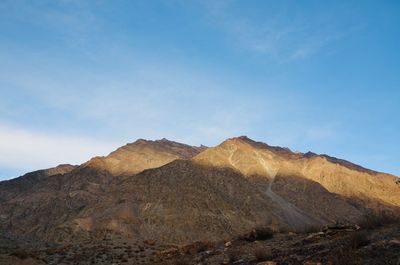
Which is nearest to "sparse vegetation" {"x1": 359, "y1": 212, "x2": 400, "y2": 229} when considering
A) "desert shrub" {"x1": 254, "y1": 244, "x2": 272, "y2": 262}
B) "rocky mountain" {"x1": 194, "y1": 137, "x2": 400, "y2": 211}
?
"desert shrub" {"x1": 254, "y1": 244, "x2": 272, "y2": 262}

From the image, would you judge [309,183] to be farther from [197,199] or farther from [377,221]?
[377,221]

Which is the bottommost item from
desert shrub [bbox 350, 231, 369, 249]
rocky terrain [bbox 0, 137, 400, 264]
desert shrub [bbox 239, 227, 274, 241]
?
desert shrub [bbox 350, 231, 369, 249]

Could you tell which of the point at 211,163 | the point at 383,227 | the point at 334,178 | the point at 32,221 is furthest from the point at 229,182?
the point at 383,227

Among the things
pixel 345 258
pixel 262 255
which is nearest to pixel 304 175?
pixel 262 255

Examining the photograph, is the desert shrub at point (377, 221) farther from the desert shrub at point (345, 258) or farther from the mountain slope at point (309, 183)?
the mountain slope at point (309, 183)

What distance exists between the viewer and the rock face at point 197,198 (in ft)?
393

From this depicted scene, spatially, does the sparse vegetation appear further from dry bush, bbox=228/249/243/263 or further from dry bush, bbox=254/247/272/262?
dry bush, bbox=228/249/243/263

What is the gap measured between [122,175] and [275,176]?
5742cm

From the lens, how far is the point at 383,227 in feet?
49.2

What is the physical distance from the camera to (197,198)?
5276 inches

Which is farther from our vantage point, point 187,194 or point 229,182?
point 229,182

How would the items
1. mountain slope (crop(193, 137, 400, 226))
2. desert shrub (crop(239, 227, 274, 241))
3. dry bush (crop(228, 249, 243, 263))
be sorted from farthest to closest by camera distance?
1. mountain slope (crop(193, 137, 400, 226))
2. desert shrub (crop(239, 227, 274, 241))
3. dry bush (crop(228, 249, 243, 263))

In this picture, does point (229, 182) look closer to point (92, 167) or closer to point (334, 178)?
point (334, 178)

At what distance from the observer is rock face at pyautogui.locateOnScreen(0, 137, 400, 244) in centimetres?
11979
